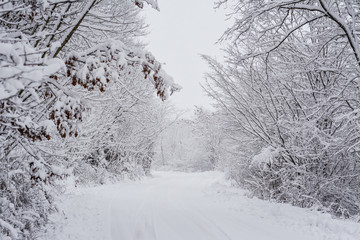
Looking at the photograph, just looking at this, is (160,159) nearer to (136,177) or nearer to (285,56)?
(136,177)

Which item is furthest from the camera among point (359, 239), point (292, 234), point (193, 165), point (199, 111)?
point (193, 165)

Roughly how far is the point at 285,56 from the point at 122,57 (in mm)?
6435

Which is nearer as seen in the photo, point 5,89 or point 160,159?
point 5,89

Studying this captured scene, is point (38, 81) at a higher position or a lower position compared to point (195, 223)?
higher

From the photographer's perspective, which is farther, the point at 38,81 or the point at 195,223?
the point at 195,223

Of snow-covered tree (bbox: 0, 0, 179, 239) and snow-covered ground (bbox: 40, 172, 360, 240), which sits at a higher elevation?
snow-covered tree (bbox: 0, 0, 179, 239)

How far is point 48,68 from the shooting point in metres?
2.20

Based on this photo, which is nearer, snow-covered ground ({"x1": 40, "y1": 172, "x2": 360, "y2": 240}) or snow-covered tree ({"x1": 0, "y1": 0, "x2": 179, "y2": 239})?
snow-covered tree ({"x1": 0, "y1": 0, "x2": 179, "y2": 239})

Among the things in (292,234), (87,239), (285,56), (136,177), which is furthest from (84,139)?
(136,177)

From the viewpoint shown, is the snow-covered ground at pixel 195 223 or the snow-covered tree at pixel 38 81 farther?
the snow-covered ground at pixel 195 223

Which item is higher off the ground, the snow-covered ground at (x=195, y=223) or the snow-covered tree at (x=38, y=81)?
the snow-covered tree at (x=38, y=81)

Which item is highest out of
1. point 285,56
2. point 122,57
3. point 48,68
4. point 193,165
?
point 285,56

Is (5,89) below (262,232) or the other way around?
the other way around

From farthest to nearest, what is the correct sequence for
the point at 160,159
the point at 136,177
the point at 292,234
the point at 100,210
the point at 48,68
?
the point at 160,159 → the point at 136,177 → the point at 100,210 → the point at 292,234 → the point at 48,68
